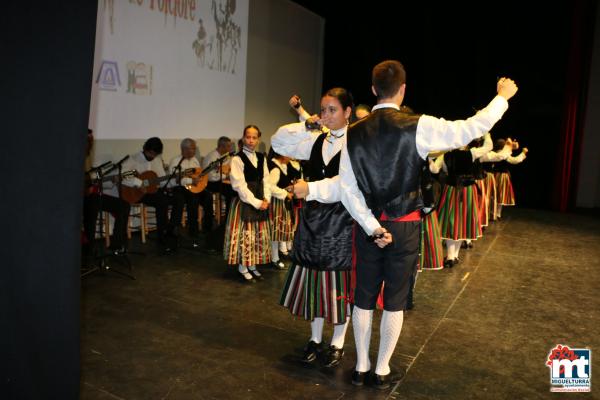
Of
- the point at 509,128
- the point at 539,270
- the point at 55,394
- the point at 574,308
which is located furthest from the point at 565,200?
the point at 55,394

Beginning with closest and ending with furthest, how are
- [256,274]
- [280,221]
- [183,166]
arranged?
[256,274] < [280,221] < [183,166]

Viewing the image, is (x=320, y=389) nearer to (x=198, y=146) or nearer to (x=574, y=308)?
(x=574, y=308)

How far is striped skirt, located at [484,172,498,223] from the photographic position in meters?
6.83

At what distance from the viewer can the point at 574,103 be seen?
8.59m

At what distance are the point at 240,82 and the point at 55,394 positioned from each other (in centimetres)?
660

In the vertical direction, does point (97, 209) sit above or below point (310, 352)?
above

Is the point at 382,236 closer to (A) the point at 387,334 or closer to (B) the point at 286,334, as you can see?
(A) the point at 387,334

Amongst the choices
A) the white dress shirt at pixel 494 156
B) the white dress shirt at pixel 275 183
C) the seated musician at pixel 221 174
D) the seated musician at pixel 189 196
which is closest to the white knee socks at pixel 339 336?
the white dress shirt at pixel 275 183

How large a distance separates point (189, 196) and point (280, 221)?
1.38 meters

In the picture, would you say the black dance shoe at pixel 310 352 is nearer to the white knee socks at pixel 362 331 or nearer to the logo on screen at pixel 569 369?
the white knee socks at pixel 362 331

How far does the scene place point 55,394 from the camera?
856 mm

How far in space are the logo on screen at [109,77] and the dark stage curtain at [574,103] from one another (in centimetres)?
720

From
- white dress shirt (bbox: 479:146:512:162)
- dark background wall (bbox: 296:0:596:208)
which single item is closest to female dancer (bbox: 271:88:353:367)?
white dress shirt (bbox: 479:146:512:162)

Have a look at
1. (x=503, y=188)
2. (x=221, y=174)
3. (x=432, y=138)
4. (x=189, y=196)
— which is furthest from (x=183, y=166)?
(x=503, y=188)
